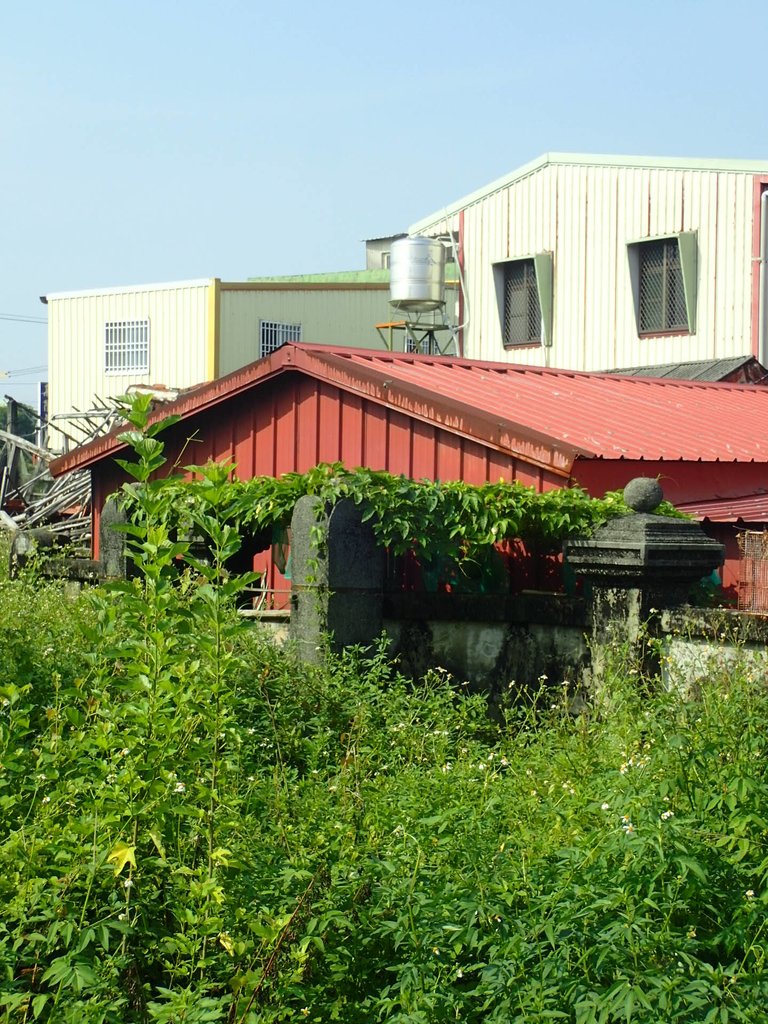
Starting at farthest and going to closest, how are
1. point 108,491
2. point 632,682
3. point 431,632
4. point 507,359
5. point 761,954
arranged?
1. point 507,359
2. point 108,491
3. point 431,632
4. point 632,682
5. point 761,954

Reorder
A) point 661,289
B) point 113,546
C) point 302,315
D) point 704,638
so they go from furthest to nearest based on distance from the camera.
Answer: point 302,315
point 661,289
point 113,546
point 704,638

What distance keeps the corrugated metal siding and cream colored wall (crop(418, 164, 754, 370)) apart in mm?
8369

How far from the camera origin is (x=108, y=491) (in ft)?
50.5

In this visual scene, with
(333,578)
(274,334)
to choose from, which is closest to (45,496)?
(274,334)

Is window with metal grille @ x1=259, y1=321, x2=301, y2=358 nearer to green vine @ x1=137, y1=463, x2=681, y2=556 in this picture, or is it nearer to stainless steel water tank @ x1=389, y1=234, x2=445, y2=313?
stainless steel water tank @ x1=389, y1=234, x2=445, y2=313

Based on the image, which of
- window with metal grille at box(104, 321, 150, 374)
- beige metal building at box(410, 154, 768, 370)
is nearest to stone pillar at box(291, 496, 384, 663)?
beige metal building at box(410, 154, 768, 370)

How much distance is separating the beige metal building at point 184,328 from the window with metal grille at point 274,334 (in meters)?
0.03

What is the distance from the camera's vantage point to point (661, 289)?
23578 mm

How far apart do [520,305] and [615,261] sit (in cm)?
267

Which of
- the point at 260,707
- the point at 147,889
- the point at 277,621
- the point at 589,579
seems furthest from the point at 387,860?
the point at 277,621

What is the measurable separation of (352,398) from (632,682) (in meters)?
5.98

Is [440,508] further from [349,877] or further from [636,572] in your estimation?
[349,877]

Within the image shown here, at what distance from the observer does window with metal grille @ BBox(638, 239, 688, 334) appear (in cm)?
2322

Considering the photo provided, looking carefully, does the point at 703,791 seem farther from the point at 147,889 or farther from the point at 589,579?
the point at 589,579
